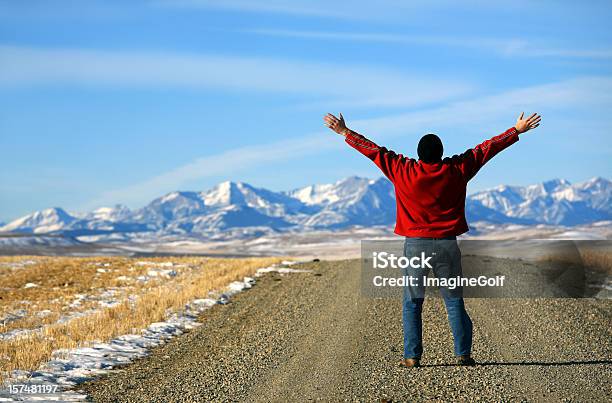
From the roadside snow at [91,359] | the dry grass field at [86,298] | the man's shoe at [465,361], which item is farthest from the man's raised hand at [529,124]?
the dry grass field at [86,298]

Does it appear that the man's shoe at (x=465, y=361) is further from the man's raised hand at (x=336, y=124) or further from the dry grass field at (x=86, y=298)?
the dry grass field at (x=86, y=298)

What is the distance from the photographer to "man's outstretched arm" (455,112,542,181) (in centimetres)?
888

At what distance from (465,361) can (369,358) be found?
1.43m

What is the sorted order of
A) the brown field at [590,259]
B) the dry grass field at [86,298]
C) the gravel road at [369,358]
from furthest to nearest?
the brown field at [590,259], the dry grass field at [86,298], the gravel road at [369,358]

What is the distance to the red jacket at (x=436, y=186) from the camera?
28.9 feet

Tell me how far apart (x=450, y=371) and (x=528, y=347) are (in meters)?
2.29

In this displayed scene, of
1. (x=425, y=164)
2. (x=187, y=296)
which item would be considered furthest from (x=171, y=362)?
(x=187, y=296)

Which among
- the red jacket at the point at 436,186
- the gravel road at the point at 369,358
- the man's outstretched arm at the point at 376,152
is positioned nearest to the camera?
the gravel road at the point at 369,358

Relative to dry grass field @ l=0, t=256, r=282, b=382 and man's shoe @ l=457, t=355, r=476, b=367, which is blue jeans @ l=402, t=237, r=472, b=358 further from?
dry grass field @ l=0, t=256, r=282, b=382

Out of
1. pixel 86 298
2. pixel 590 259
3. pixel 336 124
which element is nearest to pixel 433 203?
pixel 336 124

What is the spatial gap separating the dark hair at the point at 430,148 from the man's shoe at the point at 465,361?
8.66 ft

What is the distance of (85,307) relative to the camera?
862 inches

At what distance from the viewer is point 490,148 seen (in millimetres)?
8883

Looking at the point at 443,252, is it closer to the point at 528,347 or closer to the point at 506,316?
the point at 528,347
